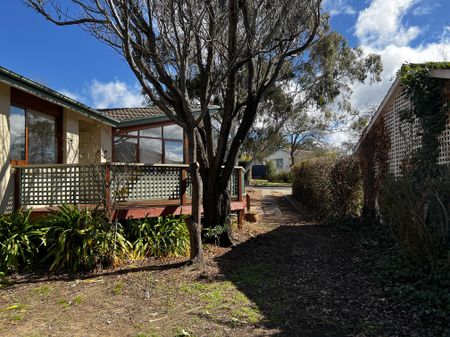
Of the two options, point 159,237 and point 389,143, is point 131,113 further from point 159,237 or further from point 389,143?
point 389,143

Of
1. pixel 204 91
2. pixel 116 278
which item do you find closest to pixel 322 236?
pixel 204 91

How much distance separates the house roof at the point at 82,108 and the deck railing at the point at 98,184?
68.6 inches

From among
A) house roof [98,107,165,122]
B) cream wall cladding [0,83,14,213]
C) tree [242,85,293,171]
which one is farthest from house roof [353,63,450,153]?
tree [242,85,293,171]

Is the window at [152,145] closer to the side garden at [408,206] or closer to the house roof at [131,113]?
the house roof at [131,113]

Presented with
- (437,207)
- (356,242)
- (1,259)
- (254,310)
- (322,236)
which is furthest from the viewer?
(322,236)

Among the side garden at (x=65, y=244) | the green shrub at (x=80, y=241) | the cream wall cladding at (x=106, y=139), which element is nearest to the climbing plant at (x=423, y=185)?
the side garden at (x=65, y=244)

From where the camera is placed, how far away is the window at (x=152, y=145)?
1489 cm

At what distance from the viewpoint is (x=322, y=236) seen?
10703 mm

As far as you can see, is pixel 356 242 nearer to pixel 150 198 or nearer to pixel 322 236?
pixel 322 236

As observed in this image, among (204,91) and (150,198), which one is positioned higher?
(204,91)

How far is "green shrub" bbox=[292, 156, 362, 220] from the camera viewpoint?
1298cm

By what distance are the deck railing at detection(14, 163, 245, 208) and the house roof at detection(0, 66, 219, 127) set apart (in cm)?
174

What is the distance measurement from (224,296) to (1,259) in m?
4.13

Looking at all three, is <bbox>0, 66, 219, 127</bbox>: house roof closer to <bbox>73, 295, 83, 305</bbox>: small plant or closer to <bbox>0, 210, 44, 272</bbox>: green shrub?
<bbox>0, 210, 44, 272</bbox>: green shrub
